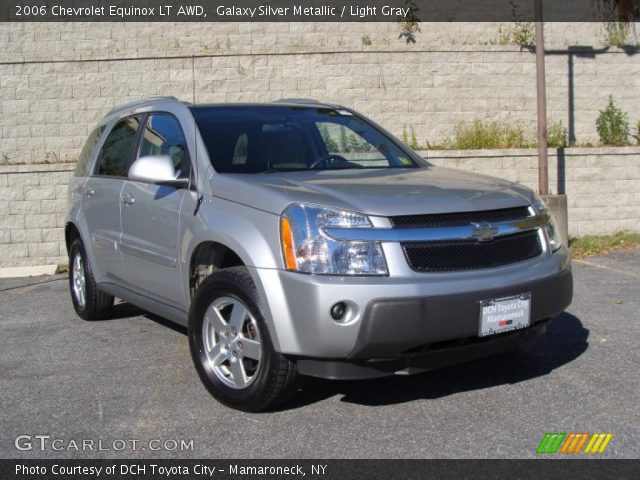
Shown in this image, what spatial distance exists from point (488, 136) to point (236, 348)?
8564 mm

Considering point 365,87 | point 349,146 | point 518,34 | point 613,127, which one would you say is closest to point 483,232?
point 349,146

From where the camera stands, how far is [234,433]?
4.04 meters

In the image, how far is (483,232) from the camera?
414 centimetres

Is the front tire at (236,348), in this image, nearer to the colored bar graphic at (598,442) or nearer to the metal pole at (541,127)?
the colored bar graphic at (598,442)

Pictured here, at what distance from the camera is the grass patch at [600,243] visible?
10211 mm

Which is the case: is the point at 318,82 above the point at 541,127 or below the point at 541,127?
above

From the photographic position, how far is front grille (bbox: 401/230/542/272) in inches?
155

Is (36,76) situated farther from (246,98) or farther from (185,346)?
(185,346)

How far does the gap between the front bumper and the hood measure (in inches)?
14.8

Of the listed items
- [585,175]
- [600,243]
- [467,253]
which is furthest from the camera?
[585,175]

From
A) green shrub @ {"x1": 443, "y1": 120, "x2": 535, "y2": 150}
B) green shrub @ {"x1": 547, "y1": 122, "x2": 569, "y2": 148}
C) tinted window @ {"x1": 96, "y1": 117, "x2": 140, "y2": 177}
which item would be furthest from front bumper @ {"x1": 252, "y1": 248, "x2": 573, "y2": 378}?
green shrub @ {"x1": 547, "y1": 122, "x2": 569, "y2": 148}

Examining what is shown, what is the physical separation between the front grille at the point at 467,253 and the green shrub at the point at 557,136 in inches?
316

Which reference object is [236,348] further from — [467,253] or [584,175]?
[584,175]

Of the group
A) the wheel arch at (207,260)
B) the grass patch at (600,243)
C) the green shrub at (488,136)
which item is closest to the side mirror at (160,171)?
the wheel arch at (207,260)
